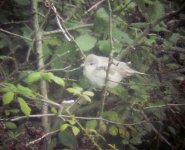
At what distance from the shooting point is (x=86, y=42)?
213 centimetres

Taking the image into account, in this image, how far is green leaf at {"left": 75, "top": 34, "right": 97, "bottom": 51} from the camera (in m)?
2.10

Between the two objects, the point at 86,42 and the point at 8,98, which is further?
the point at 86,42

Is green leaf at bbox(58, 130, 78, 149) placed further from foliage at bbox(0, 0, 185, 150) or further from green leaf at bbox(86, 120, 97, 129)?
green leaf at bbox(86, 120, 97, 129)

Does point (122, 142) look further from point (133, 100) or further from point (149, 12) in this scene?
point (149, 12)

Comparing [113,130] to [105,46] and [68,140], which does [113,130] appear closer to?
[68,140]

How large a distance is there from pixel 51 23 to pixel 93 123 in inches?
31.4

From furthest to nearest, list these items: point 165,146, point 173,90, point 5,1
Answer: point 165,146 < point 5,1 < point 173,90

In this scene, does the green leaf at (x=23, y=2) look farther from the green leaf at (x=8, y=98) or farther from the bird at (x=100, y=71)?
the green leaf at (x=8, y=98)

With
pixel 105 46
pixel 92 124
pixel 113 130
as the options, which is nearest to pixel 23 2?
pixel 105 46

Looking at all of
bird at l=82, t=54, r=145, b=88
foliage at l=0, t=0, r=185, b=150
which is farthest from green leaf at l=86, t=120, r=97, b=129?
bird at l=82, t=54, r=145, b=88

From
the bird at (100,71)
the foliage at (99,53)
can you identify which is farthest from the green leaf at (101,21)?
the bird at (100,71)

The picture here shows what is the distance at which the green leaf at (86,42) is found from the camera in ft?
6.89

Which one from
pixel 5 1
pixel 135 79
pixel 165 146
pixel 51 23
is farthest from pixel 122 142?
pixel 5 1

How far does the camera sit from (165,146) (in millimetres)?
3135
